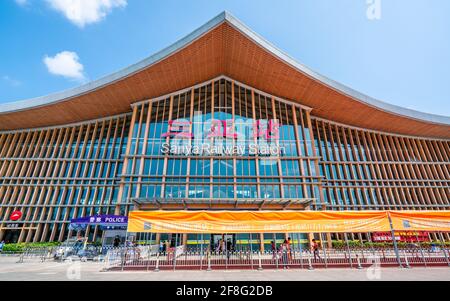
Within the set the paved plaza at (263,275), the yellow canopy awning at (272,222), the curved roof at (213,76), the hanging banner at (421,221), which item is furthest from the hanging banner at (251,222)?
the curved roof at (213,76)

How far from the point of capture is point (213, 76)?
31.5m

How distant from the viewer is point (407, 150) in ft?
121

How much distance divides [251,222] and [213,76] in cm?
2467

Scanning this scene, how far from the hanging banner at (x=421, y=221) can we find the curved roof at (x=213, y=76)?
19898 mm

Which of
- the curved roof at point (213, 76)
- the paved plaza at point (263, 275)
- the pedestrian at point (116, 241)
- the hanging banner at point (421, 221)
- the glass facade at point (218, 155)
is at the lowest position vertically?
the paved plaza at point (263, 275)

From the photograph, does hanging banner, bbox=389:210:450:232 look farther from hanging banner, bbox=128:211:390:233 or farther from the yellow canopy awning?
hanging banner, bbox=128:211:390:233

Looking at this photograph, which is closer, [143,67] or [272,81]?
[143,67]

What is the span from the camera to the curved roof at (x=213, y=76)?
25406 mm

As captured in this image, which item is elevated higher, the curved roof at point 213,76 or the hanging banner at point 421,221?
Result: the curved roof at point 213,76

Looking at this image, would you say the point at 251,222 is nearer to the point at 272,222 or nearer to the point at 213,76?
the point at 272,222

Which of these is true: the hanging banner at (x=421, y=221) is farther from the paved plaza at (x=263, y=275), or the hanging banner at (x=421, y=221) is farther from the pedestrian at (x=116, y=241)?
the pedestrian at (x=116, y=241)
